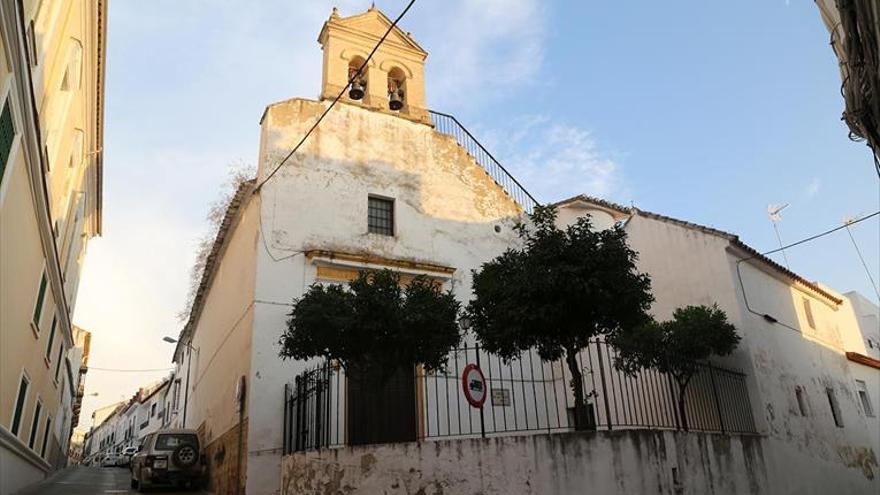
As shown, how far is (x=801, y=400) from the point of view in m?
14.0

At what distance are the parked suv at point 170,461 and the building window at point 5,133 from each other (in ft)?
31.7

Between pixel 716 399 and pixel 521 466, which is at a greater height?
pixel 716 399

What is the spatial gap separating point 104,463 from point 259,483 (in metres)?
34.0

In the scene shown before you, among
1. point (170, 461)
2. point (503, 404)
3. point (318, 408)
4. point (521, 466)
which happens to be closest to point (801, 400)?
point (503, 404)

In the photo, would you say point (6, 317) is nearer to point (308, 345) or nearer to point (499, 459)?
point (308, 345)

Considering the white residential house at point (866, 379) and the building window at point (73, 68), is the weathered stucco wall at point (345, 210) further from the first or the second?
the white residential house at point (866, 379)

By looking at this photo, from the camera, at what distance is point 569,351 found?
339 inches

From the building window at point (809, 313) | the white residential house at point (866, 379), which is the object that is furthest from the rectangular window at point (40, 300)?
the white residential house at point (866, 379)

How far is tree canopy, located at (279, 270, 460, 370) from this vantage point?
31.2ft

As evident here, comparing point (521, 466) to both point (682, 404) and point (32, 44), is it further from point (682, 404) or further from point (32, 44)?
point (32, 44)

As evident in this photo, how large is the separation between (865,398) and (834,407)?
297cm

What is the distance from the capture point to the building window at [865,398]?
56.5 ft

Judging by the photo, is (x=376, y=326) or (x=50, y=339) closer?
(x=376, y=326)

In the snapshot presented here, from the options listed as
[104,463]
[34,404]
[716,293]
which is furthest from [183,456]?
[104,463]
